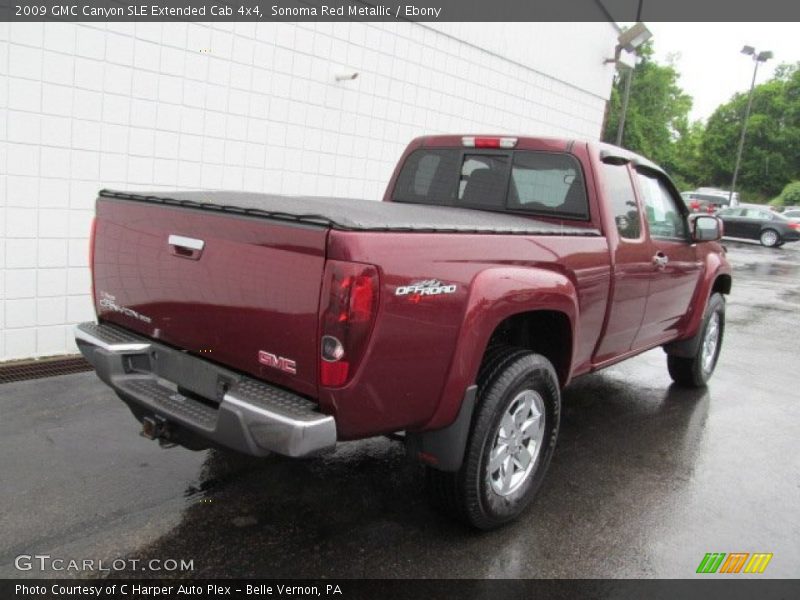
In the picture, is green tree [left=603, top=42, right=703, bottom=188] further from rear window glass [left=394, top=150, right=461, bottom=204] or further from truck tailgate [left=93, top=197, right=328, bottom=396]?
truck tailgate [left=93, top=197, right=328, bottom=396]

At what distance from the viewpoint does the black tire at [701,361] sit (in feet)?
18.4

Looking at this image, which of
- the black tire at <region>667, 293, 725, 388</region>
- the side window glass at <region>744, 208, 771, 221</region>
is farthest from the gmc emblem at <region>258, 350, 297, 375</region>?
the side window glass at <region>744, 208, 771, 221</region>

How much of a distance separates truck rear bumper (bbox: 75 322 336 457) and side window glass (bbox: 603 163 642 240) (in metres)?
2.47

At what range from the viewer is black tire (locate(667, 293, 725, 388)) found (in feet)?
18.4

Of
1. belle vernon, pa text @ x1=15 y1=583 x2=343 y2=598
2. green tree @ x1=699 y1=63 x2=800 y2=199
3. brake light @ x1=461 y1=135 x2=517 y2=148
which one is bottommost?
belle vernon, pa text @ x1=15 y1=583 x2=343 y2=598

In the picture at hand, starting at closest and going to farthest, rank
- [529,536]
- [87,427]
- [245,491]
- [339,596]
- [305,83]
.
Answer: [339,596] → [529,536] → [245,491] → [87,427] → [305,83]

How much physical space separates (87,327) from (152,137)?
2.92 m

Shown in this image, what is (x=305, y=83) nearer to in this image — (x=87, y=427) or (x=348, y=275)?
(x=87, y=427)

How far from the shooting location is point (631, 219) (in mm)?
4195

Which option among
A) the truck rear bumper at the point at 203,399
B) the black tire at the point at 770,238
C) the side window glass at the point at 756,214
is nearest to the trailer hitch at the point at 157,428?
the truck rear bumper at the point at 203,399
